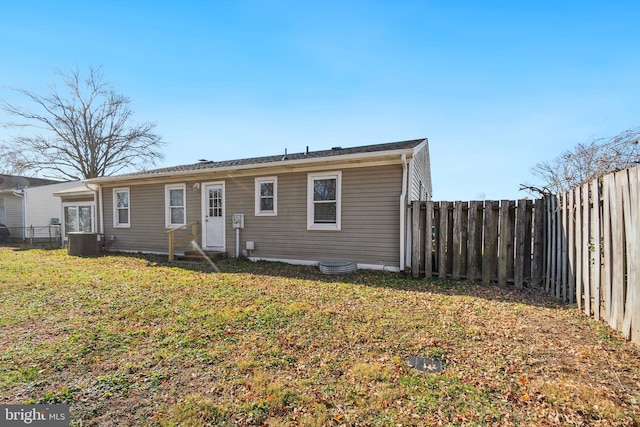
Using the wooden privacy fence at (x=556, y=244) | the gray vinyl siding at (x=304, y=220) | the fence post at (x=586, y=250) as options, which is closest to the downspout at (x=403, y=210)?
the gray vinyl siding at (x=304, y=220)

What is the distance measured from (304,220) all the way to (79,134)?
2485cm

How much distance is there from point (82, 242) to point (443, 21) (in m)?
13.6

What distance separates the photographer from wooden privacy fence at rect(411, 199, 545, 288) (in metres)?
5.70

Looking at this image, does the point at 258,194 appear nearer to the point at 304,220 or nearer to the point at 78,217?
the point at 304,220

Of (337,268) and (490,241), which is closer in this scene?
(490,241)

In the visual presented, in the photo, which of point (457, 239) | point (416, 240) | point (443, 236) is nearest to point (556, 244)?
point (457, 239)

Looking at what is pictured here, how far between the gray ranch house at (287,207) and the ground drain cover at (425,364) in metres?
4.21

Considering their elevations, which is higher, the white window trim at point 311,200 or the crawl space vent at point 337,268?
the white window trim at point 311,200

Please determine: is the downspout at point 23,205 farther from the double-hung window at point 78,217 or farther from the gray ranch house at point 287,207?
the gray ranch house at point 287,207

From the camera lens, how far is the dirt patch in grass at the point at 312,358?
6.85 feet

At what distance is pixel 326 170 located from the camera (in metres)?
7.92

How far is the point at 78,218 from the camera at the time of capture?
1369 cm

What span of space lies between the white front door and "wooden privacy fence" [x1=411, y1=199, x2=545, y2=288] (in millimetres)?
6149

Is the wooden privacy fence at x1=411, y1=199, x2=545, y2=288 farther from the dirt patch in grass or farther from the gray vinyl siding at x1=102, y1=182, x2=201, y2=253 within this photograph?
the gray vinyl siding at x1=102, y1=182, x2=201, y2=253
